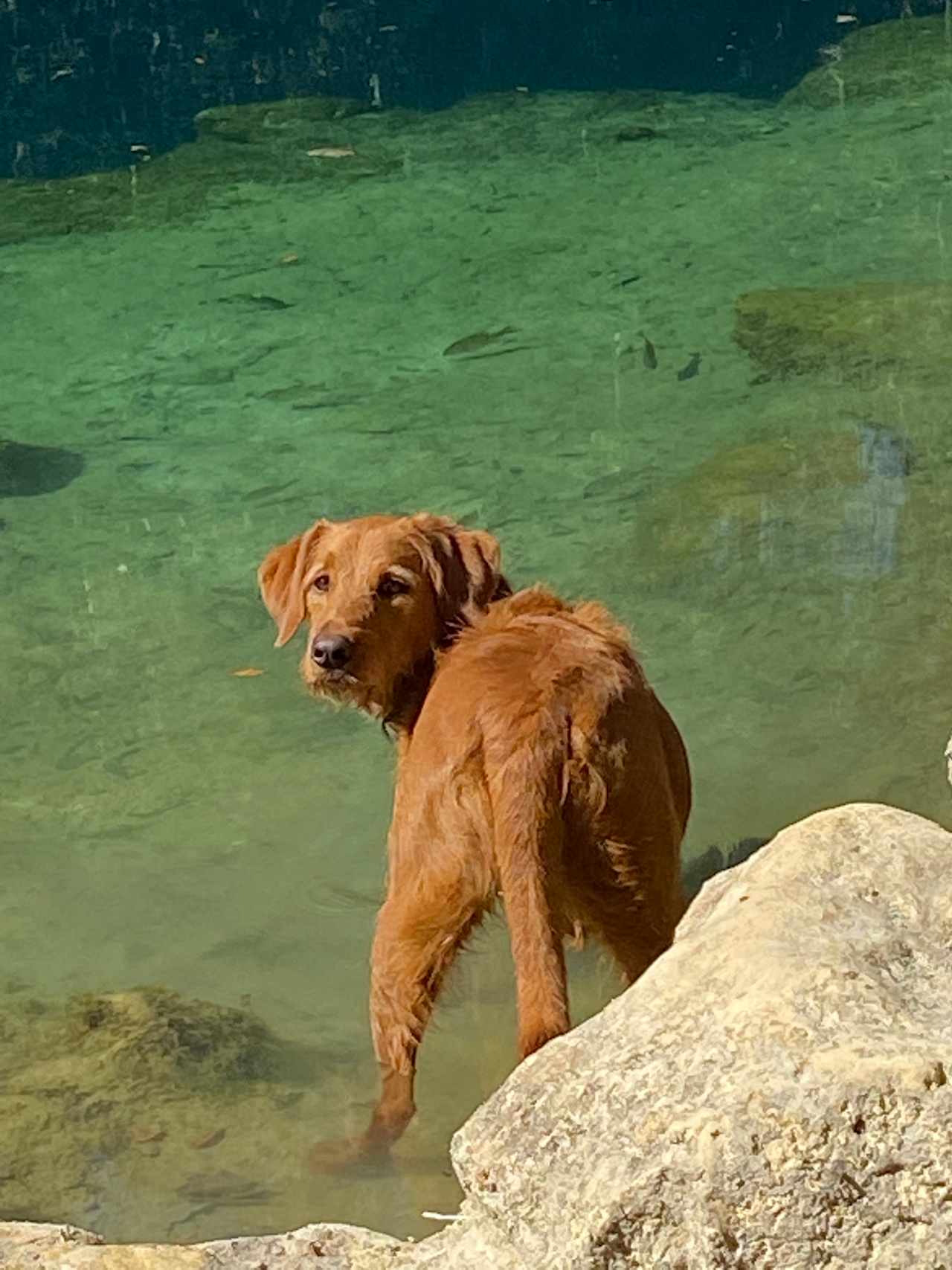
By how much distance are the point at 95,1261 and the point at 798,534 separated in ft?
15.8

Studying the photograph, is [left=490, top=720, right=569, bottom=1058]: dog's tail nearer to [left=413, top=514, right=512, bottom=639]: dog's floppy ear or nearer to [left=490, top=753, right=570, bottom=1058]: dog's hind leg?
[left=490, top=753, right=570, bottom=1058]: dog's hind leg

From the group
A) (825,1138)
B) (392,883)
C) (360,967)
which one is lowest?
(360,967)

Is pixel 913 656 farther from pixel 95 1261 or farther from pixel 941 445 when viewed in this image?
pixel 95 1261

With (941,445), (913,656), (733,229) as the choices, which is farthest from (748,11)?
(913,656)

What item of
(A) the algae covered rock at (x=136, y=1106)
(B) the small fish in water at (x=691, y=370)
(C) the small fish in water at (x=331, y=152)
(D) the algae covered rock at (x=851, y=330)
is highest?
(C) the small fish in water at (x=331, y=152)

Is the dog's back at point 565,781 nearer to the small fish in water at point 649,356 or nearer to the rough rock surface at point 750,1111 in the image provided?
the rough rock surface at point 750,1111

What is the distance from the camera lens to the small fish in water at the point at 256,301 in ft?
33.4

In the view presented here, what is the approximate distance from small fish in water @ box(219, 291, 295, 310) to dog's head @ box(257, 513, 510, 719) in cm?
627

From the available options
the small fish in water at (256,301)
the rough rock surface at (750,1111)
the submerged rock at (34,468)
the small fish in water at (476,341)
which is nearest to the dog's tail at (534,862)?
the rough rock surface at (750,1111)

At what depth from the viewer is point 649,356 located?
8805 mm

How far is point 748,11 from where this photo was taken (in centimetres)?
1725

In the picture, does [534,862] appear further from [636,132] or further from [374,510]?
[636,132]

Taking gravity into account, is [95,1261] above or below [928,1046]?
below

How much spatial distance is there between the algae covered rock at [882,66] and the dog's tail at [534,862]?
11.3 metres
